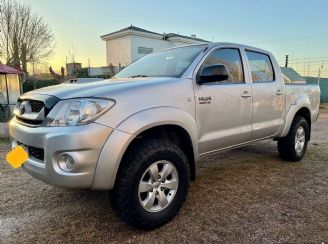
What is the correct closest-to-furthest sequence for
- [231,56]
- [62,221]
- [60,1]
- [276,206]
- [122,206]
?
[122,206] → [62,221] → [276,206] → [231,56] → [60,1]

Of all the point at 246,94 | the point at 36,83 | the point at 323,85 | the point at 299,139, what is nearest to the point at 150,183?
the point at 246,94

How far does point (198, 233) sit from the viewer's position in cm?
279

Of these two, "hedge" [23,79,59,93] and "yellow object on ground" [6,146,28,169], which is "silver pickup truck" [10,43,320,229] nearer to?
"yellow object on ground" [6,146,28,169]

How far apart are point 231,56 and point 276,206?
73.9 inches

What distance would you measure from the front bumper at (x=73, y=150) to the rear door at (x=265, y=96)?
92.6 inches

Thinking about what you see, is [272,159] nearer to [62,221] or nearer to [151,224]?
[151,224]

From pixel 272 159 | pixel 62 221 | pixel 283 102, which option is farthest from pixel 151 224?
pixel 272 159

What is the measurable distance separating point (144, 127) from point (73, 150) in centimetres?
62

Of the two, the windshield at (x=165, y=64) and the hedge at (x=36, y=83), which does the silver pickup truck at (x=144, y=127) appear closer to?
the windshield at (x=165, y=64)

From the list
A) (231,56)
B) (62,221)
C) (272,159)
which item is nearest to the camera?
(62,221)

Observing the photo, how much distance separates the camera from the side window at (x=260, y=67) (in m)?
4.26

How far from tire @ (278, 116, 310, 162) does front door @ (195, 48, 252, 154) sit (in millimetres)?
1256

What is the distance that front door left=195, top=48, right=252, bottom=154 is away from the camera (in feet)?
11.0

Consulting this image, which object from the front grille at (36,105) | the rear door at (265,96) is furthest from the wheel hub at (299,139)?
the front grille at (36,105)
